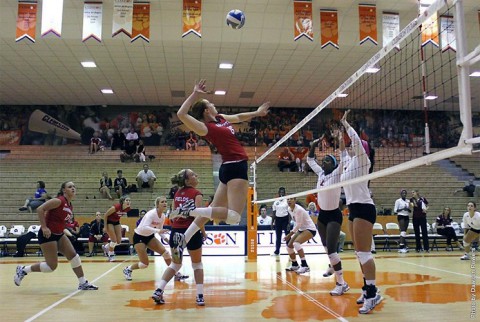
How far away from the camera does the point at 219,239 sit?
13.7 meters

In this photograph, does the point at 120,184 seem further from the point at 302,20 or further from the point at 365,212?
the point at 365,212

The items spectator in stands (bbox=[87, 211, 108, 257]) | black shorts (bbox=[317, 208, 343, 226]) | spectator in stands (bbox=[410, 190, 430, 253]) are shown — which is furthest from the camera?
spectator in stands (bbox=[410, 190, 430, 253])

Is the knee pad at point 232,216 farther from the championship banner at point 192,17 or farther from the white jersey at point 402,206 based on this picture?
the white jersey at point 402,206

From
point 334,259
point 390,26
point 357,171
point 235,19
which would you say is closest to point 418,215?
→ point 390,26

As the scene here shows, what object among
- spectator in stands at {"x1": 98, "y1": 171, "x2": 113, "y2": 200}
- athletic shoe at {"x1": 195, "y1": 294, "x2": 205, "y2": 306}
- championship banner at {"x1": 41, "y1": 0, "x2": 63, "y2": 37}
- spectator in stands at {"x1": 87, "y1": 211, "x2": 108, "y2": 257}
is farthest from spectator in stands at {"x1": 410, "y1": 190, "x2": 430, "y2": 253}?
championship banner at {"x1": 41, "y1": 0, "x2": 63, "y2": 37}

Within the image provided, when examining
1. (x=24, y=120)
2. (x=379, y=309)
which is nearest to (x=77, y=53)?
(x=24, y=120)

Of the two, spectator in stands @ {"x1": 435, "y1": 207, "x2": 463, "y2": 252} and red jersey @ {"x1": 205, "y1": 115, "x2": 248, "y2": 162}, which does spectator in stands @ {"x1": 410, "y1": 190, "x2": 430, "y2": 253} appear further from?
red jersey @ {"x1": 205, "y1": 115, "x2": 248, "y2": 162}

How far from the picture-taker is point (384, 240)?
15570 millimetres

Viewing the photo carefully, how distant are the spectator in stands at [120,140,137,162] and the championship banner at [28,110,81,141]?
3.00m

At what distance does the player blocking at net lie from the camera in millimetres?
4789

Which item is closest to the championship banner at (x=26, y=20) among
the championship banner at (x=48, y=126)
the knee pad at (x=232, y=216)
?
the knee pad at (x=232, y=216)

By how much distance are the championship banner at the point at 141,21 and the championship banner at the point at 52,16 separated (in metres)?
1.84

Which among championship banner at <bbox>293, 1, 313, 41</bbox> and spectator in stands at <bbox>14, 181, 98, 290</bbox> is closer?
spectator in stands at <bbox>14, 181, 98, 290</bbox>

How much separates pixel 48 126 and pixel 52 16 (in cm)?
1289
